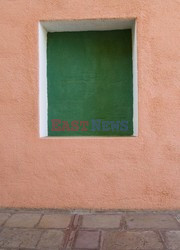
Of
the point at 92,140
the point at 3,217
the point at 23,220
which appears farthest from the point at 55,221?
the point at 92,140

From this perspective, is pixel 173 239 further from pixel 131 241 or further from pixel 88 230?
pixel 88 230

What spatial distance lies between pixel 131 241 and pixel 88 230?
462mm

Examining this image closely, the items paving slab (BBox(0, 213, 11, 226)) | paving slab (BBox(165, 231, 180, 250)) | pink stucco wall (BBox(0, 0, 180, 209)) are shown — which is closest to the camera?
paving slab (BBox(165, 231, 180, 250))

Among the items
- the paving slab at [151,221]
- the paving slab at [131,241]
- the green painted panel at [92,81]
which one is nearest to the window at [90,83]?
the green painted panel at [92,81]

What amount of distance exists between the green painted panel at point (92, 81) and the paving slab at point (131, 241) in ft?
4.59

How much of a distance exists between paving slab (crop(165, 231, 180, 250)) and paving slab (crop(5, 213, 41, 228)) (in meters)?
1.37

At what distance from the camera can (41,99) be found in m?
3.39

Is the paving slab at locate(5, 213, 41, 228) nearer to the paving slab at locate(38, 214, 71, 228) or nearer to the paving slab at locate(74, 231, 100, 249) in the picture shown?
the paving slab at locate(38, 214, 71, 228)

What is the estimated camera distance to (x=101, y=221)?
2900 mm

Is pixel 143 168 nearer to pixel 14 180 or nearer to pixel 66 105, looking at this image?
pixel 66 105

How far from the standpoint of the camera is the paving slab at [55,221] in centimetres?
279

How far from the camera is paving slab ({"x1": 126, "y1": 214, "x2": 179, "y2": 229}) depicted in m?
2.73

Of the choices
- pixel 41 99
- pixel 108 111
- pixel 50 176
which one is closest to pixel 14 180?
pixel 50 176

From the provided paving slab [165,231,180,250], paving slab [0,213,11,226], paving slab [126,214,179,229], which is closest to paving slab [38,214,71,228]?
paving slab [0,213,11,226]
